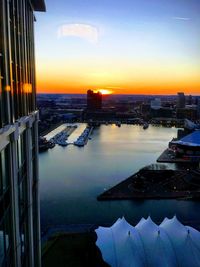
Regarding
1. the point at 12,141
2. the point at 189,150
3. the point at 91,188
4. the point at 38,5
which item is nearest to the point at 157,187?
the point at 91,188

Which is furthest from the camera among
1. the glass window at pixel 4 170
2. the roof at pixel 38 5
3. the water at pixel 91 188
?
the water at pixel 91 188

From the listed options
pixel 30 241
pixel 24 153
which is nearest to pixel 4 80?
pixel 24 153

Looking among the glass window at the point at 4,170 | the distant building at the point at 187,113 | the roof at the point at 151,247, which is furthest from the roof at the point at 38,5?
the distant building at the point at 187,113

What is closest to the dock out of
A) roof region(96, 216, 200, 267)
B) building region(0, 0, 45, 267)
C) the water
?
the water

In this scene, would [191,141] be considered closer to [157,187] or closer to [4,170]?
[157,187]

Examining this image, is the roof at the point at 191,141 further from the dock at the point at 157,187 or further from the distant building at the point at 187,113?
the distant building at the point at 187,113

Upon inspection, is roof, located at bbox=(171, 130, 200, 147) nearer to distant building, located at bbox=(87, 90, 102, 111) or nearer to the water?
the water
